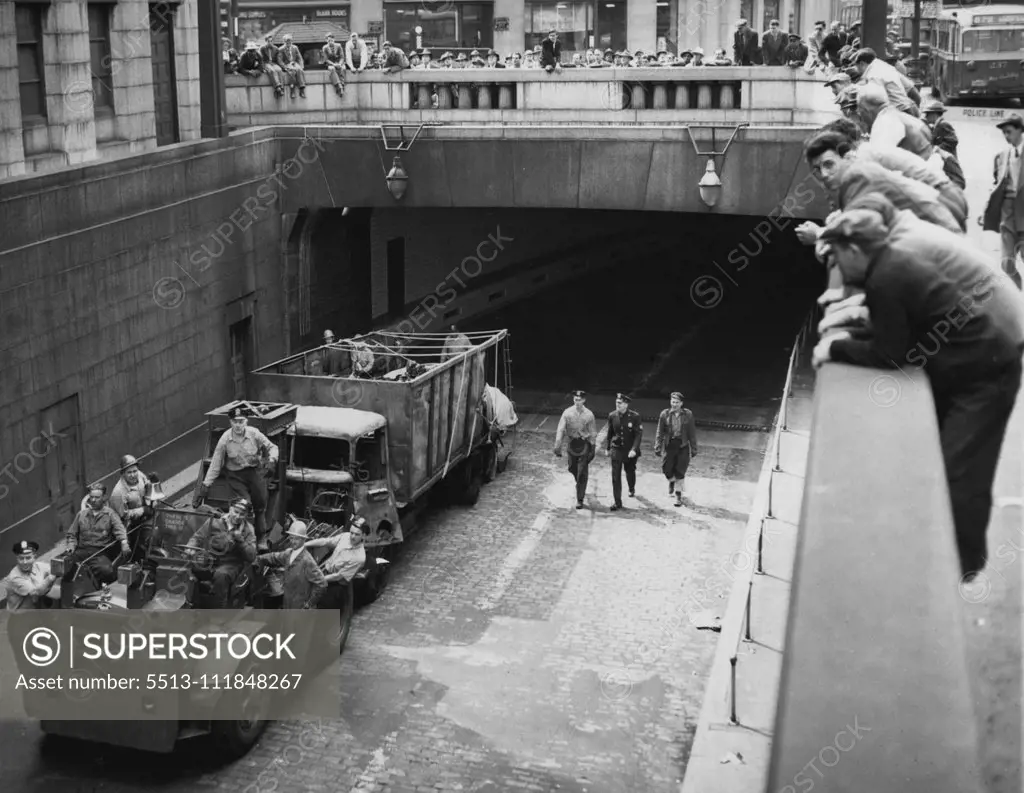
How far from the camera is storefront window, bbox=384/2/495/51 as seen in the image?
49281 mm

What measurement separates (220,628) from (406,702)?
8.31 feet

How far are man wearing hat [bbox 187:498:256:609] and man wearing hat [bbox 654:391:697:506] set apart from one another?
8.79 metres

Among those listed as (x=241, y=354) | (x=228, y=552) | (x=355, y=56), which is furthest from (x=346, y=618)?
(x=355, y=56)

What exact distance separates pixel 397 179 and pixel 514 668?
45.4ft

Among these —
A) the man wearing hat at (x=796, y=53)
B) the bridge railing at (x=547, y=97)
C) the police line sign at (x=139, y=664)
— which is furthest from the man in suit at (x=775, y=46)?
the police line sign at (x=139, y=664)

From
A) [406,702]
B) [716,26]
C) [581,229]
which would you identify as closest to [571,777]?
[406,702]

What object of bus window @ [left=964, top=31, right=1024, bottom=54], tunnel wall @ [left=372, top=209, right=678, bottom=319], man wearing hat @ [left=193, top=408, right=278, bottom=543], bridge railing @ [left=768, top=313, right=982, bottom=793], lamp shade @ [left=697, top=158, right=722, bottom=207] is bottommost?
man wearing hat @ [left=193, top=408, right=278, bottom=543]

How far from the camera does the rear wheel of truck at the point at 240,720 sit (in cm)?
1359

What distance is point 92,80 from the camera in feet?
78.5

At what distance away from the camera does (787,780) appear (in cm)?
191

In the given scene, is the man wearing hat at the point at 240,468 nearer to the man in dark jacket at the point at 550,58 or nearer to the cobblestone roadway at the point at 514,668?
the cobblestone roadway at the point at 514,668

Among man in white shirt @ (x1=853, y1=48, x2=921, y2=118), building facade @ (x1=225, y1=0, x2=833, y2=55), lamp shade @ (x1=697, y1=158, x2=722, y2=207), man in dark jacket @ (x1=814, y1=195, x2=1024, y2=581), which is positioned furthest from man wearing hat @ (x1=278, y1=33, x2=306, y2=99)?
man in dark jacket @ (x1=814, y1=195, x2=1024, y2=581)

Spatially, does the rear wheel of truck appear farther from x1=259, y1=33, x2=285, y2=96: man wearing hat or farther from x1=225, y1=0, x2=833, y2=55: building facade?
x1=225, y1=0, x2=833, y2=55: building facade

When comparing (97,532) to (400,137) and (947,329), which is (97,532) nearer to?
(947,329)
